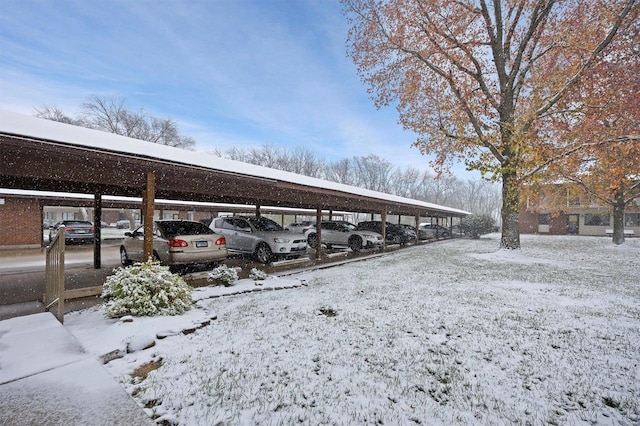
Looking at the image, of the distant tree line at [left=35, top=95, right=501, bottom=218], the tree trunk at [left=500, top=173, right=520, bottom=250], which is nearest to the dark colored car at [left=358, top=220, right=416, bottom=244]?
the tree trunk at [left=500, top=173, right=520, bottom=250]

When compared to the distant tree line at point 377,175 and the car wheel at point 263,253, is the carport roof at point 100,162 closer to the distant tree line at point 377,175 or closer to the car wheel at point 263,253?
the car wheel at point 263,253

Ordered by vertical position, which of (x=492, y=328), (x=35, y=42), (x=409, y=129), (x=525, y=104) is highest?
(x=35, y=42)

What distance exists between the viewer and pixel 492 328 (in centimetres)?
471

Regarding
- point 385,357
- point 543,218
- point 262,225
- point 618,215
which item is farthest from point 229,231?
point 543,218

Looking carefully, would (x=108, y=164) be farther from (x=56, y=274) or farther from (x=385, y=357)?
(x=385, y=357)

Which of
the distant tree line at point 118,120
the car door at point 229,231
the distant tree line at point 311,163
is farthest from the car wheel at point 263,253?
the distant tree line at point 118,120

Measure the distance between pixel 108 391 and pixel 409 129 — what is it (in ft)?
54.5

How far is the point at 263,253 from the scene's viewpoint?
1117cm

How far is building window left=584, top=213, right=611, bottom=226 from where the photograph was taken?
32.1 metres

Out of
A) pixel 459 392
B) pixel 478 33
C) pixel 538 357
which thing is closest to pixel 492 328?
pixel 538 357

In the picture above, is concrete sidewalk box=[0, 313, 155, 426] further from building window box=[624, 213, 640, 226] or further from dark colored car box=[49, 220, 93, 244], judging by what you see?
building window box=[624, 213, 640, 226]

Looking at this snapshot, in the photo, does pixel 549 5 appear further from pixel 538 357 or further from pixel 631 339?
pixel 538 357

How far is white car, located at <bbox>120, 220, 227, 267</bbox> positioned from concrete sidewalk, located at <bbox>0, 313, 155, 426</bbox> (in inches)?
173

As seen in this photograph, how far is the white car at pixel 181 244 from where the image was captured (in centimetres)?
815
